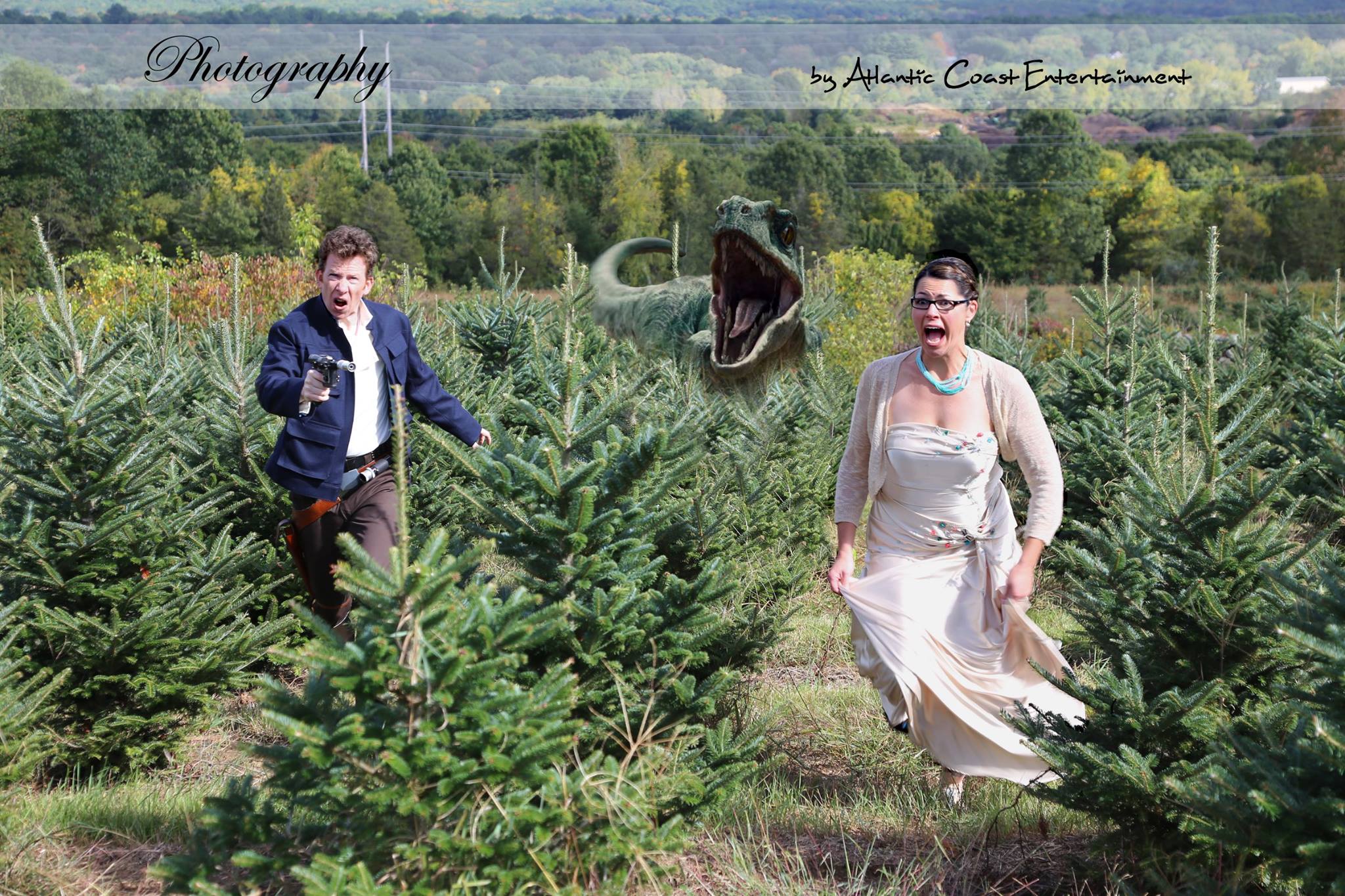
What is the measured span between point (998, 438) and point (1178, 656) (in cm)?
99

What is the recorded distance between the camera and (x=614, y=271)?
12.8 m

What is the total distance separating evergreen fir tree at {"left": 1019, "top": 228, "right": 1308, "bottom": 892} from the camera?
3.27m

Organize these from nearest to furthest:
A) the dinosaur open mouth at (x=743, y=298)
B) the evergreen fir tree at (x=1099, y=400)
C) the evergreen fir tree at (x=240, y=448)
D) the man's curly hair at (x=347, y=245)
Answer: the man's curly hair at (x=347, y=245) < the evergreen fir tree at (x=240, y=448) < the evergreen fir tree at (x=1099, y=400) < the dinosaur open mouth at (x=743, y=298)

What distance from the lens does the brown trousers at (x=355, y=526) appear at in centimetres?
459

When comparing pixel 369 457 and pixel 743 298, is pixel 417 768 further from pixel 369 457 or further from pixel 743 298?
pixel 743 298

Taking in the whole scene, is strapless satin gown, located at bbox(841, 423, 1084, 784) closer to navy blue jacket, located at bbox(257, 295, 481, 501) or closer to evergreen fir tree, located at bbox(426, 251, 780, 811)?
evergreen fir tree, located at bbox(426, 251, 780, 811)

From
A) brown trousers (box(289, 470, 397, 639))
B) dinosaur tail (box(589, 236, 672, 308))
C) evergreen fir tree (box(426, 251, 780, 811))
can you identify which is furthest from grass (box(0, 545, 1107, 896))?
dinosaur tail (box(589, 236, 672, 308))

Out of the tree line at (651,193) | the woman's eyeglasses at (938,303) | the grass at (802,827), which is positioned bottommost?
the grass at (802,827)

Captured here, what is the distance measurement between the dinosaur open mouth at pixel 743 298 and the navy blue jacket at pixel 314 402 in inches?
145

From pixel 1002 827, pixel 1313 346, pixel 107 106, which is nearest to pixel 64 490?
pixel 1002 827

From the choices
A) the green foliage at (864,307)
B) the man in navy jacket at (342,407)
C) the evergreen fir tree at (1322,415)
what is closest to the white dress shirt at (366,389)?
the man in navy jacket at (342,407)

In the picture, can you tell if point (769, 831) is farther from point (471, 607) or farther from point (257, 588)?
point (257, 588)

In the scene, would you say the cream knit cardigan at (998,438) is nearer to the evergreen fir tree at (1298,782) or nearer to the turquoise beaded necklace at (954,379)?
the turquoise beaded necklace at (954,379)

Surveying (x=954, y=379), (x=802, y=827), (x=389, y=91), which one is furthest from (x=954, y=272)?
(x=389, y=91)
